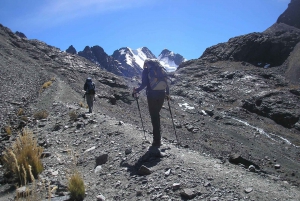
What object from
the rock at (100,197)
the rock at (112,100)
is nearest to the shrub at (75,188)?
the rock at (100,197)

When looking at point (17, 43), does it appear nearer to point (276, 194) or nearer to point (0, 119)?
point (0, 119)

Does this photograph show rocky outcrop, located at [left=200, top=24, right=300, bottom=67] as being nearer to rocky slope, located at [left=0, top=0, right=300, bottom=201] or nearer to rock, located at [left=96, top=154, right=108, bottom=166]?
rocky slope, located at [left=0, top=0, right=300, bottom=201]

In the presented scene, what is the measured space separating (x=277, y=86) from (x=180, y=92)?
14592mm

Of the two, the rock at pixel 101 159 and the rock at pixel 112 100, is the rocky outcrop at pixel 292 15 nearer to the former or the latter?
the rock at pixel 112 100

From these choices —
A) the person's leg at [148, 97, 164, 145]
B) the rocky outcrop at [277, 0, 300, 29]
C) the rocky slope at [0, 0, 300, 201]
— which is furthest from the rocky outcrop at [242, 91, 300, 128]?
the rocky outcrop at [277, 0, 300, 29]

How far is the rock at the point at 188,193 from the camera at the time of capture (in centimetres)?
456

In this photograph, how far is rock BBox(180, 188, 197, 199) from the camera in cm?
456

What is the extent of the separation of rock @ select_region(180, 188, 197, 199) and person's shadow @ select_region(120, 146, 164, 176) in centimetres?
142

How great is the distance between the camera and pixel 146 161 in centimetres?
632

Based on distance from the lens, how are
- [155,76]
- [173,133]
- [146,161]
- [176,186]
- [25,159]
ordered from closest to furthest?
[176,186] → [25,159] → [146,161] → [155,76] → [173,133]

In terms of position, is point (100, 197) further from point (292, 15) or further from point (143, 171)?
point (292, 15)

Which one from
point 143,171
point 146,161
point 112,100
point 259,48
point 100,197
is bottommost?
point 100,197

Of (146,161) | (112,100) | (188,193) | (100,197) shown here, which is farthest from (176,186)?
(112,100)

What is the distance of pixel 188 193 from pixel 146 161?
189 centimetres
